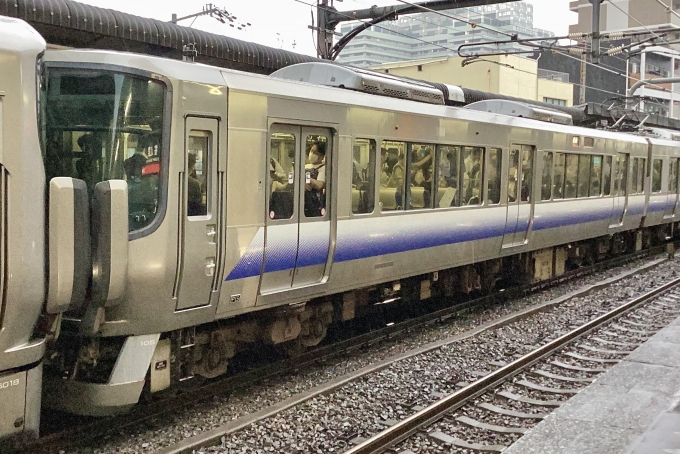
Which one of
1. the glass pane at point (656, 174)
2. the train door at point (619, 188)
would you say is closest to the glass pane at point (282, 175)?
the train door at point (619, 188)

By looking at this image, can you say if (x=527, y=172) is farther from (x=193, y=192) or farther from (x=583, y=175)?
(x=193, y=192)

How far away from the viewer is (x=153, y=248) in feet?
18.8

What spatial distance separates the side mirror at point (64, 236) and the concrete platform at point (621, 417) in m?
3.35

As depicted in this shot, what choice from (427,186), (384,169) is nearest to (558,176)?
(427,186)

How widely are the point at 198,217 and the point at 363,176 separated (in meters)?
2.55

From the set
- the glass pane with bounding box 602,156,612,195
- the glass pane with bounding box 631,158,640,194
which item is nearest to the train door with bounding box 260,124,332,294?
the glass pane with bounding box 602,156,612,195

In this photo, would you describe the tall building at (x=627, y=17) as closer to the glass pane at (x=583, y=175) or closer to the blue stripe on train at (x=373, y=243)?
→ the glass pane at (x=583, y=175)

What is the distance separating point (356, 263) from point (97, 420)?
10.6ft

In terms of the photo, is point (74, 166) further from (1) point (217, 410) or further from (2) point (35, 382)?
(1) point (217, 410)

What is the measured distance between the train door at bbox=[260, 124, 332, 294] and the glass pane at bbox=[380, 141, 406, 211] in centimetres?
110

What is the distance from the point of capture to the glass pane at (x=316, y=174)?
292 inches

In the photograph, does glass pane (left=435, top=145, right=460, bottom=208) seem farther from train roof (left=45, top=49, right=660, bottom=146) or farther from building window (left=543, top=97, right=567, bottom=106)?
building window (left=543, top=97, right=567, bottom=106)

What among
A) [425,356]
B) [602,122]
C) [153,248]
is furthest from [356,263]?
[602,122]


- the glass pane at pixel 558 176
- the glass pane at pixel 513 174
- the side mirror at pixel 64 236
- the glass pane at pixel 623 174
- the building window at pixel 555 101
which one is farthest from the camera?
the building window at pixel 555 101
